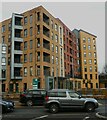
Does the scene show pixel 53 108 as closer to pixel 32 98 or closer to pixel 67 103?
pixel 67 103

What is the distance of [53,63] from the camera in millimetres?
57125

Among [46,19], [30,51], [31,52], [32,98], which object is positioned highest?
[46,19]

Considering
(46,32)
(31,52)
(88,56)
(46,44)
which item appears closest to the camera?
(31,52)

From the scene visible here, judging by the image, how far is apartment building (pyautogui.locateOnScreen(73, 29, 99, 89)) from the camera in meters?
89.1

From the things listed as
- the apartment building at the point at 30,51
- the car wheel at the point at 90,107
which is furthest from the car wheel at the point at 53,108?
the apartment building at the point at 30,51

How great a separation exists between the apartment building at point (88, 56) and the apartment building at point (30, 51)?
1280 inches

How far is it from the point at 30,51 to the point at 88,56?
41998mm

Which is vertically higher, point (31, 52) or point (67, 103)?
point (31, 52)

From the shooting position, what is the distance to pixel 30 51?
53.6 meters

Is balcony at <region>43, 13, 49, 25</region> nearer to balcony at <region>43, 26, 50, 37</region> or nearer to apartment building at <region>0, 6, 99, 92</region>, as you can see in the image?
apartment building at <region>0, 6, 99, 92</region>

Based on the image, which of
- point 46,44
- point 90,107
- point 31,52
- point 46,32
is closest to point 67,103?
point 90,107

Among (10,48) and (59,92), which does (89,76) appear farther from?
(59,92)

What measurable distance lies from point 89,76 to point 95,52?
10.0m

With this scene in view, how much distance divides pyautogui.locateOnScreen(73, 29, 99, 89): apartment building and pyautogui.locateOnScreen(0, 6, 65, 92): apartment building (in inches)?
1280
